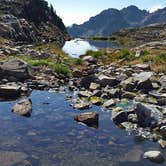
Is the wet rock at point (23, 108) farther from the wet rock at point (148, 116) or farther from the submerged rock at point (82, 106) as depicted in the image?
the wet rock at point (148, 116)

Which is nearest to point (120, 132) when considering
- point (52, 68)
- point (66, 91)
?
point (66, 91)

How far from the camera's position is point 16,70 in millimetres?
31812

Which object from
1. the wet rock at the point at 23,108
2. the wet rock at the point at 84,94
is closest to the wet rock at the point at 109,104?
the wet rock at the point at 84,94

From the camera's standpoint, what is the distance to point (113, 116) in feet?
71.5

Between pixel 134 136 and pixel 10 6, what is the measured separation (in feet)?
406

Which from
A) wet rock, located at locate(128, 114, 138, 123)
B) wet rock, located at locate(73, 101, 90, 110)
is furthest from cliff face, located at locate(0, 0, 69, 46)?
wet rock, located at locate(128, 114, 138, 123)

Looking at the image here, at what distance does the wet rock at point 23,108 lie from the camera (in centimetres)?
2241

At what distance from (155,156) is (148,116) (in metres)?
4.57

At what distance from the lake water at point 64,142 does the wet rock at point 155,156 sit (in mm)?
250

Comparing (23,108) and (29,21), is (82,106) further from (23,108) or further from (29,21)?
(29,21)

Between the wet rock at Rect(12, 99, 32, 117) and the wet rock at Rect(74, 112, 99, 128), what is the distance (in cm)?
307

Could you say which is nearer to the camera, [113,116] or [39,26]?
[113,116]

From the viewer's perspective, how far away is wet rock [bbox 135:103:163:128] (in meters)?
19.9

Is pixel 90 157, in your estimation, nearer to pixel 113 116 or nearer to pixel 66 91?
pixel 113 116
